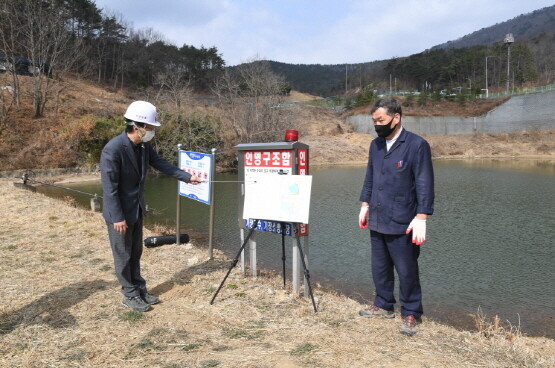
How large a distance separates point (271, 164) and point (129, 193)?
1548mm

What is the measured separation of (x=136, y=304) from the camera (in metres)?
3.66

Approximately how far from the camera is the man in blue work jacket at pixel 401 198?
3227mm

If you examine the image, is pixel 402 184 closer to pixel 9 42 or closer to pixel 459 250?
pixel 459 250

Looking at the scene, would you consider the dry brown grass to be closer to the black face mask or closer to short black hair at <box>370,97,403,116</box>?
the black face mask

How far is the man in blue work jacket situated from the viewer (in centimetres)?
323

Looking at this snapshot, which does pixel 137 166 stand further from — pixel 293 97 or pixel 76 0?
pixel 293 97

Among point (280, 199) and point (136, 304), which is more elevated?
point (280, 199)

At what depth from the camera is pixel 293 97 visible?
71688 millimetres

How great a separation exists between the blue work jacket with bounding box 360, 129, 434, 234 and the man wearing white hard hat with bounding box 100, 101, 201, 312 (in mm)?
2109

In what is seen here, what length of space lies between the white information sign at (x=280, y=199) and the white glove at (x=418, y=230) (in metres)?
1.03

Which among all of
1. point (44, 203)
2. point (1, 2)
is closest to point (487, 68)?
point (1, 2)

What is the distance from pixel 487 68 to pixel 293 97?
37.3m

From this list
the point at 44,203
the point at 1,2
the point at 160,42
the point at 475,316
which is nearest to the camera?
the point at 475,316

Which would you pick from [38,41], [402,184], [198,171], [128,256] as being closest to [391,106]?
[402,184]
